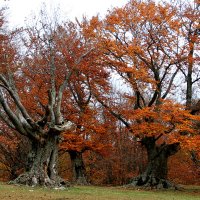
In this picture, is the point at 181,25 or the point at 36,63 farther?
the point at 181,25

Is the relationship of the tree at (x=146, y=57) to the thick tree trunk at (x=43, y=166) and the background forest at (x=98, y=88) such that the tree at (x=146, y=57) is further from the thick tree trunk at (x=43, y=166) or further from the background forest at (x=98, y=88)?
the thick tree trunk at (x=43, y=166)

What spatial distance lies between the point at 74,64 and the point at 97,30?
5.77 meters

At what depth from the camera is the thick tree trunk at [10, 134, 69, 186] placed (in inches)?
749

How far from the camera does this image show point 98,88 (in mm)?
30172

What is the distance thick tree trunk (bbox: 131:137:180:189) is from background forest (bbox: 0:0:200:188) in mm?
73

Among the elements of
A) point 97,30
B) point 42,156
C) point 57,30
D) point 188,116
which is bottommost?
point 42,156

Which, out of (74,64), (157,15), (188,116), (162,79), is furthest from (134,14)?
(188,116)

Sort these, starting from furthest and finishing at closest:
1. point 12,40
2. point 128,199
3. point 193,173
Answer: point 193,173
point 12,40
point 128,199

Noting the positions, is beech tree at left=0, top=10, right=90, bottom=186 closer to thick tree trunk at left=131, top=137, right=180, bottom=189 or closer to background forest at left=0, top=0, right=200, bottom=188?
background forest at left=0, top=0, right=200, bottom=188

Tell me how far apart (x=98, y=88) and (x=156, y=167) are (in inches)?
316

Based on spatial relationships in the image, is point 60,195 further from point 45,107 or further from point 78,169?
point 78,169

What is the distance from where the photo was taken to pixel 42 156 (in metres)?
→ 20.0

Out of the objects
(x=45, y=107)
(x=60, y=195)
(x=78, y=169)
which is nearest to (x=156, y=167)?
(x=78, y=169)

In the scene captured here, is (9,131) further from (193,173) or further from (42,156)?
(193,173)
